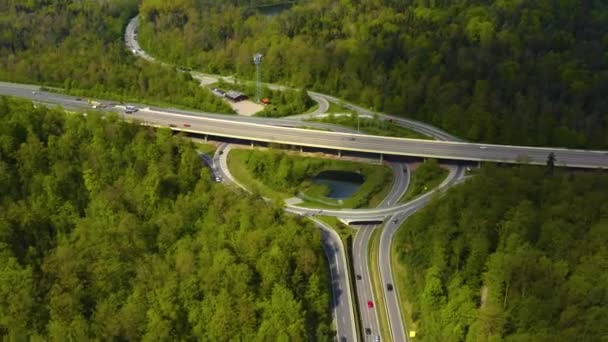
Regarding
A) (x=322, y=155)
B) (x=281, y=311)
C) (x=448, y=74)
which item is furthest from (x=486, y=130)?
(x=281, y=311)

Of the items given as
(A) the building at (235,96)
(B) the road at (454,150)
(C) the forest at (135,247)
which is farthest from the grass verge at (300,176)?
(A) the building at (235,96)

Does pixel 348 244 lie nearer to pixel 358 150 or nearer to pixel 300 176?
pixel 300 176

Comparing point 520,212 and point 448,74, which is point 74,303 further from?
point 448,74

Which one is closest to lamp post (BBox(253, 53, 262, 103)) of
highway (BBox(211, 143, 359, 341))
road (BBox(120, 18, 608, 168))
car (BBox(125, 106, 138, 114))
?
road (BBox(120, 18, 608, 168))

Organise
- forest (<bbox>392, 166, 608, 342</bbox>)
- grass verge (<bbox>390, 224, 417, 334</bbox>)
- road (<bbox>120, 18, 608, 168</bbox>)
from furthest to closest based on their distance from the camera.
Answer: road (<bbox>120, 18, 608, 168</bbox>) < grass verge (<bbox>390, 224, 417, 334</bbox>) < forest (<bbox>392, 166, 608, 342</bbox>)

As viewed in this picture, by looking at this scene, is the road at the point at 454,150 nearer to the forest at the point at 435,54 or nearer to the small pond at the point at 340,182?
the small pond at the point at 340,182

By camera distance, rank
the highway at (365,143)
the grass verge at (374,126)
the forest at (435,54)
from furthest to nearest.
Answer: the grass verge at (374,126) < the forest at (435,54) < the highway at (365,143)

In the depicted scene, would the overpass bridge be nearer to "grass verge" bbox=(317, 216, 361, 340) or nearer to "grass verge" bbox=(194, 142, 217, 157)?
"grass verge" bbox=(194, 142, 217, 157)
